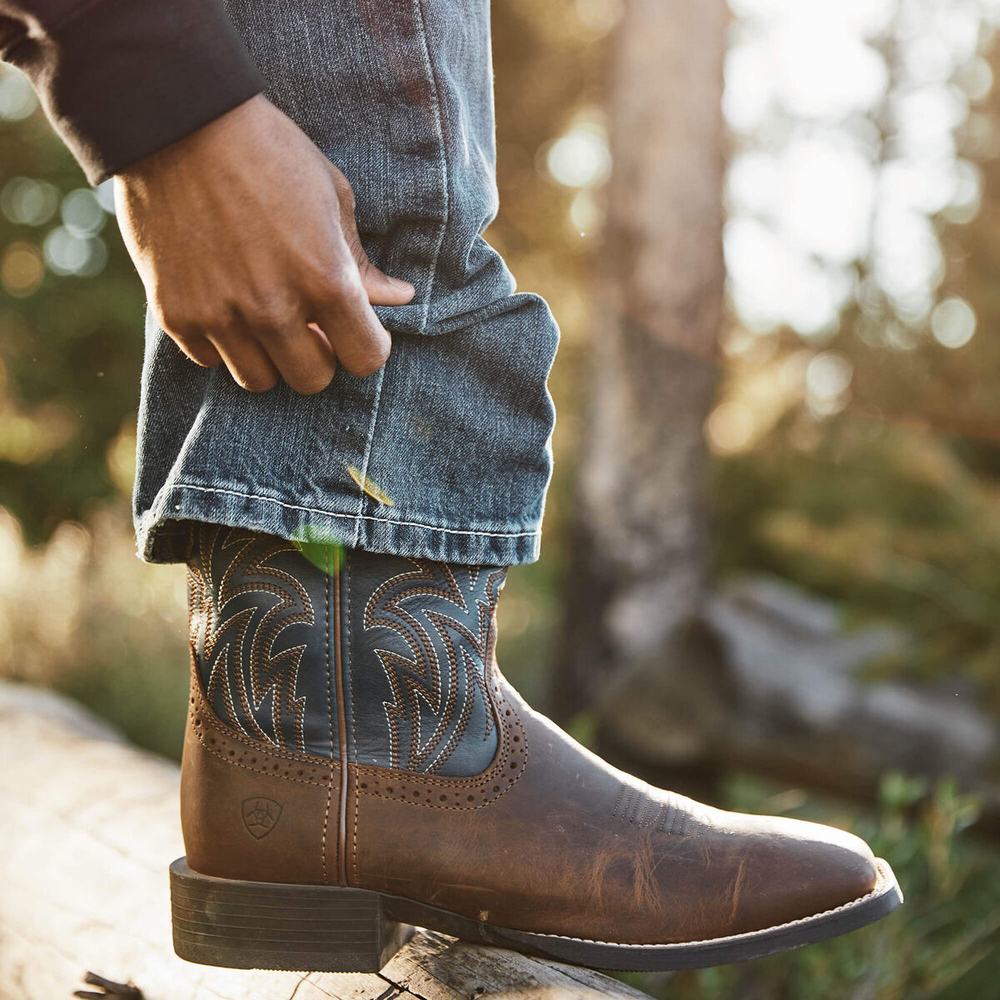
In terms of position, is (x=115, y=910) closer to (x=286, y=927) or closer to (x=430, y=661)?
(x=286, y=927)

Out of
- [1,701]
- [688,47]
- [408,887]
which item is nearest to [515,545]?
[408,887]

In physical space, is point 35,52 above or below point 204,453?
above

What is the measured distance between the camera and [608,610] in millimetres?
5367

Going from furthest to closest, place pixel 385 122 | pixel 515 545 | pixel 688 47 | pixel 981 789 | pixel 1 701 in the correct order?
pixel 688 47 < pixel 981 789 < pixel 1 701 < pixel 515 545 < pixel 385 122

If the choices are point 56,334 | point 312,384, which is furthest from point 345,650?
point 56,334

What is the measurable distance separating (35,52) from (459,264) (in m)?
0.41

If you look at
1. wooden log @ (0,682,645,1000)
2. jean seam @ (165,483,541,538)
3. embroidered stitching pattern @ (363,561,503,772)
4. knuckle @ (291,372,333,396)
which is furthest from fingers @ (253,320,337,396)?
wooden log @ (0,682,645,1000)

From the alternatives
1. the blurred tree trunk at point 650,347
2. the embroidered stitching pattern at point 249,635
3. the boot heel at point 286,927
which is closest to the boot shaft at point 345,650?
the embroidered stitching pattern at point 249,635

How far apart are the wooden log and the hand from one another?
2.38ft

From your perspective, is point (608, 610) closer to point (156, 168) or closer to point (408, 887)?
point (408, 887)

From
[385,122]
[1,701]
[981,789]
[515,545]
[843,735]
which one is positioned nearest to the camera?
[385,122]

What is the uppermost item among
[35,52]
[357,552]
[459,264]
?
[35,52]

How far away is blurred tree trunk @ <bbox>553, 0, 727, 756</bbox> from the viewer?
17.1 feet

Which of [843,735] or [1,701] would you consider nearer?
[1,701]
